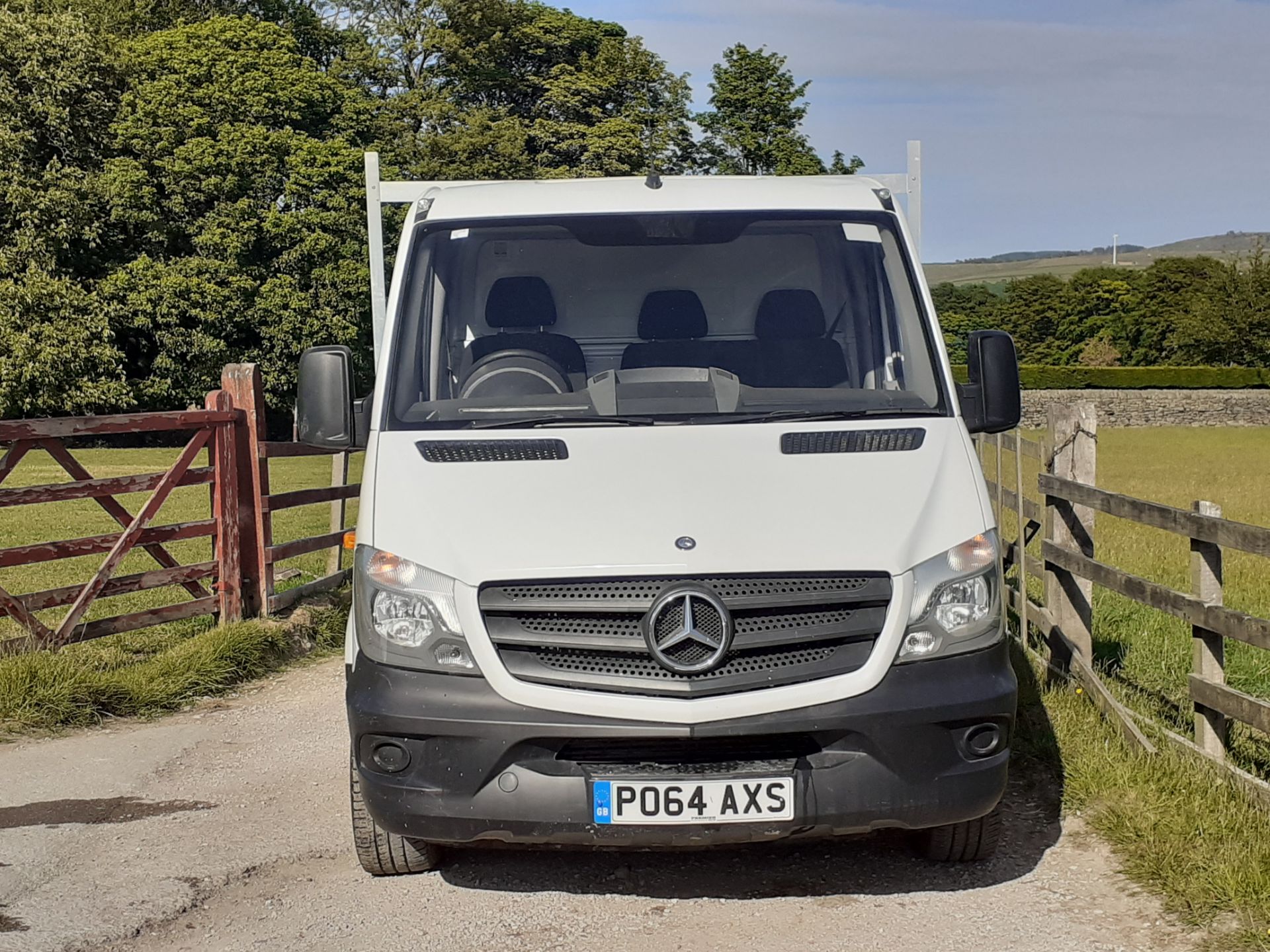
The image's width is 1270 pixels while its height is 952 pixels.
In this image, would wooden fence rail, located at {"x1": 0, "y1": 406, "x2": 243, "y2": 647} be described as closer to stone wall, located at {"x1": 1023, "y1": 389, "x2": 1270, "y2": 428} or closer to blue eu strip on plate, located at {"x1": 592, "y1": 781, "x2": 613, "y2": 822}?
blue eu strip on plate, located at {"x1": 592, "y1": 781, "x2": 613, "y2": 822}

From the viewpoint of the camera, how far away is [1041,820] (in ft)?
19.0

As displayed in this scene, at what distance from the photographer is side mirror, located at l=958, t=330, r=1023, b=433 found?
5590 millimetres

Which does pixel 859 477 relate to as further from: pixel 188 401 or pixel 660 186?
pixel 188 401

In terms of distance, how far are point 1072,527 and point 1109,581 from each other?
3.37 ft

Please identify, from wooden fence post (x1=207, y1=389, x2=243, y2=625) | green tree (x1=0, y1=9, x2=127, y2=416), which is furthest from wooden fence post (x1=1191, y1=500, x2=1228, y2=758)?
green tree (x1=0, y1=9, x2=127, y2=416)

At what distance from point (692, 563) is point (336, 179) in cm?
4670

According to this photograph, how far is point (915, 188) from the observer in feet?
23.7

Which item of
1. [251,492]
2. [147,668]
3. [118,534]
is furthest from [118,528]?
[147,668]

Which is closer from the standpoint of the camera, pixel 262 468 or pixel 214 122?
pixel 262 468

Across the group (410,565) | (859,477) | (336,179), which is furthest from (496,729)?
(336,179)

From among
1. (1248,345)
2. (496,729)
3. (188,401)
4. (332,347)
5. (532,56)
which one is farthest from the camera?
(1248,345)

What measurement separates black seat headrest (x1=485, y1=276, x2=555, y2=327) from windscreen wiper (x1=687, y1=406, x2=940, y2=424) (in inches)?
40.4

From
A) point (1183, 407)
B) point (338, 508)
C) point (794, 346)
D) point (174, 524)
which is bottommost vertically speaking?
point (1183, 407)

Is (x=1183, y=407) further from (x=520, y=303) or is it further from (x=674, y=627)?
(x=674, y=627)
